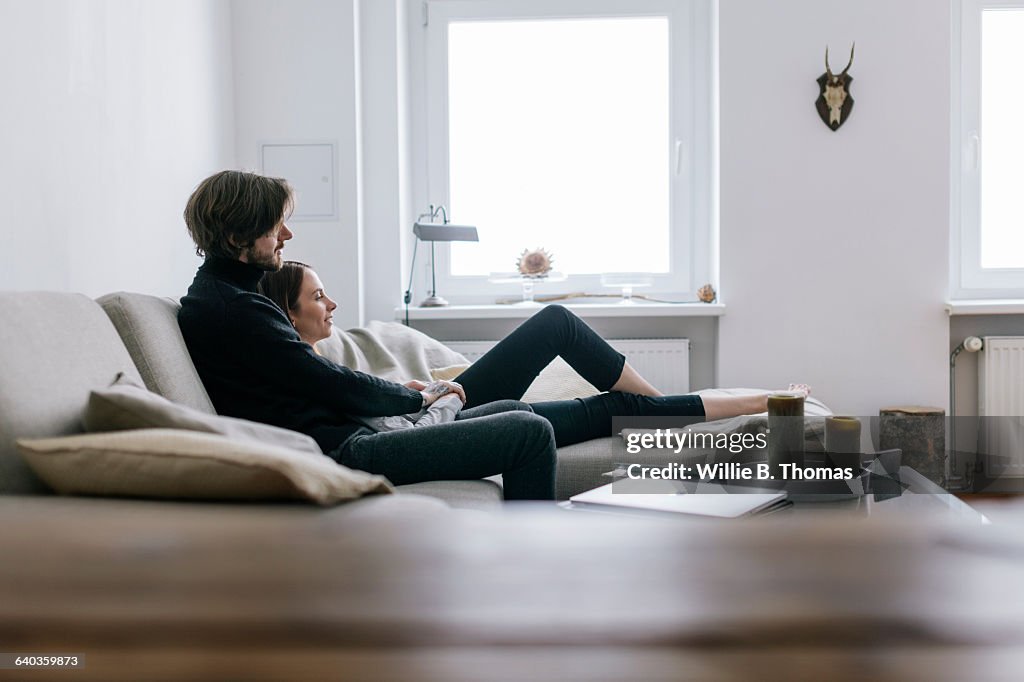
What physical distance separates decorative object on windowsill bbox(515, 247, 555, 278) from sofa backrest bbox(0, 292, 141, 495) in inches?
101

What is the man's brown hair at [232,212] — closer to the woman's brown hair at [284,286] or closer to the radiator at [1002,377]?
the woman's brown hair at [284,286]

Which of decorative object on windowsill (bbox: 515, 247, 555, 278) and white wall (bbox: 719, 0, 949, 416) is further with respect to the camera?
decorative object on windowsill (bbox: 515, 247, 555, 278)

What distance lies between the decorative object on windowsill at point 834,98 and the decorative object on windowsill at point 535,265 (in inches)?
53.1

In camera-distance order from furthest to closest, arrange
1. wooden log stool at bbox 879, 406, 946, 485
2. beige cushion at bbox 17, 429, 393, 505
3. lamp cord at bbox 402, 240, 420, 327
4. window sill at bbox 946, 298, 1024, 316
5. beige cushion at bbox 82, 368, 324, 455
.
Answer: lamp cord at bbox 402, 240, 420, 327, window sill at bbox 946, 298, 1024, 316, wooden log stool at bbox 879, 406, 946, 485, beige cushion at bbox 82, 368, 324, 455, beige cushion at bbox 17, 429, 393, 505

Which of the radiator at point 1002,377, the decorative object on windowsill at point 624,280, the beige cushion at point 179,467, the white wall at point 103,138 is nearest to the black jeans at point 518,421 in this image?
the beige cushion at point 179,467

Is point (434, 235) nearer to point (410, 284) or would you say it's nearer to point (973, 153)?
point (410, 284)

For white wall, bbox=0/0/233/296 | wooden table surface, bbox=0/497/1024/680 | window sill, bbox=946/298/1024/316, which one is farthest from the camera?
window sill, bbox=946/298/1024/316

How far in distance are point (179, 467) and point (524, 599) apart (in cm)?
81

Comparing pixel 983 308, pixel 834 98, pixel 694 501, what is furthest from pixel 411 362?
pixel 983 308

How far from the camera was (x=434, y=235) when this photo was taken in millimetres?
3801

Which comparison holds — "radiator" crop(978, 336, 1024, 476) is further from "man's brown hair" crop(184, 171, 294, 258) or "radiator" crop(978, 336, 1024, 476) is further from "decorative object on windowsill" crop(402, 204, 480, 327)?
"man's brown hair" crop(184, 171, 294, 258)

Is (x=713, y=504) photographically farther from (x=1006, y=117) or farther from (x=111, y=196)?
(x=1006, y=117)

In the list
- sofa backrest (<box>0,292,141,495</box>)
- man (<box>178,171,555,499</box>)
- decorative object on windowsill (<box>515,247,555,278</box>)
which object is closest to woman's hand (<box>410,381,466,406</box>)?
man (<box>178,171,555,499</box>)

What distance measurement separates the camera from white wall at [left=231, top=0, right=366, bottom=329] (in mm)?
3877
